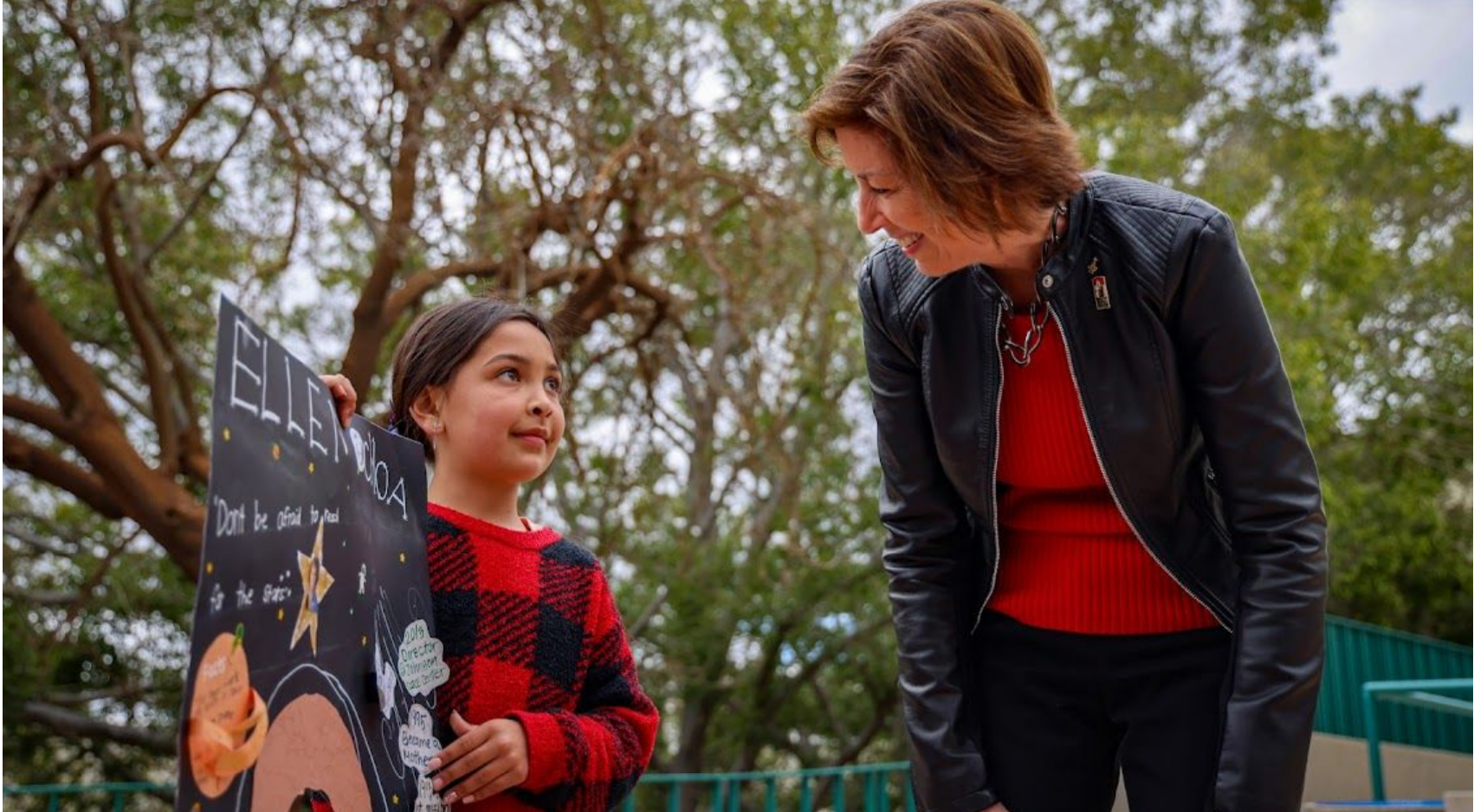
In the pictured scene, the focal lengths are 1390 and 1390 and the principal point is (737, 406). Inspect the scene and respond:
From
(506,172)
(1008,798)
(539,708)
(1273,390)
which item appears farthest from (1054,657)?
(506,172)

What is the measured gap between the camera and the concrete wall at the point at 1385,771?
6414 mm

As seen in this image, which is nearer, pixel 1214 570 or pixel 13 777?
pixel 1214 570

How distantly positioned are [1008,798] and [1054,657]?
180 mm

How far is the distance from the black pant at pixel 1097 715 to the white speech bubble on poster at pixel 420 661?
2.18 feet

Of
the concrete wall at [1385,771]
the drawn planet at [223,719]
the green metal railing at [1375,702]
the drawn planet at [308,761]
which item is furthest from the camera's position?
the green metal railing at [1375,702]

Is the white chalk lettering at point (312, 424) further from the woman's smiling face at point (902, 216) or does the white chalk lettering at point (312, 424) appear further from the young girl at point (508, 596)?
the woman's smiling face at point (902, 216)

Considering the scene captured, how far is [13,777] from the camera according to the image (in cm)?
867

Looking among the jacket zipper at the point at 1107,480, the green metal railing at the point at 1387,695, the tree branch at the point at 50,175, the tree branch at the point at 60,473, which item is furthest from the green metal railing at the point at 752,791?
the tree branch at the point at 50,175

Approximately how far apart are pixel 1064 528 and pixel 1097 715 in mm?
230

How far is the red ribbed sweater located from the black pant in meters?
0.02

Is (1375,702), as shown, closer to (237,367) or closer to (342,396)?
(342,396)

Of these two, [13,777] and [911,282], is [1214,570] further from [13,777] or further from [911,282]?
[13,777]

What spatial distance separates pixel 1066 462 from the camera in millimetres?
1674

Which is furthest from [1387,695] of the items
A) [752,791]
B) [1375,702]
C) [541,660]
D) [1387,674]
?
[752,791]
